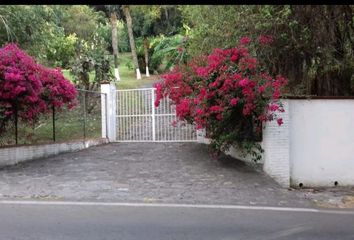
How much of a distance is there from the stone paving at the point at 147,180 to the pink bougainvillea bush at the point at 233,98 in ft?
2.57

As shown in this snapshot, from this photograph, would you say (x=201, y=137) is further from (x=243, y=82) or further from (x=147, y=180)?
(x=147, y=180)

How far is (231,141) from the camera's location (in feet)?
42.2

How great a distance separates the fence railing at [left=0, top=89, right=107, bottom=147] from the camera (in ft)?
46.9

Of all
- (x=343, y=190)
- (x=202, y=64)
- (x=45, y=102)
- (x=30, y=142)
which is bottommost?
(x=343, y=190)

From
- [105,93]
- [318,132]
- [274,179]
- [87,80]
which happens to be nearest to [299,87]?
[318,132]

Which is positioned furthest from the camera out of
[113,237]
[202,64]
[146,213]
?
[202,64]

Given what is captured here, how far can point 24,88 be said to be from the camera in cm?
1362

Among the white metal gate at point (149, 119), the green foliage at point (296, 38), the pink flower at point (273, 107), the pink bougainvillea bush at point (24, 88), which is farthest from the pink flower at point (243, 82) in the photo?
the white metal gate at point (149, 119)

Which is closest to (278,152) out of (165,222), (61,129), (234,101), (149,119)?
(234,101)

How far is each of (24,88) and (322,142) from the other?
739 cm

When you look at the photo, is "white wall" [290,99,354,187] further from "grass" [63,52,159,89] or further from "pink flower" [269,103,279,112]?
"grass" [63,52,159,89]

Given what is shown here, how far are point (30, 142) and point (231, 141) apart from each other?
5.70 metres

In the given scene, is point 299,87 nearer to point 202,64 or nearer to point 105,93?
point 202,64

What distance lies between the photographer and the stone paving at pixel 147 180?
10242 millimetres
